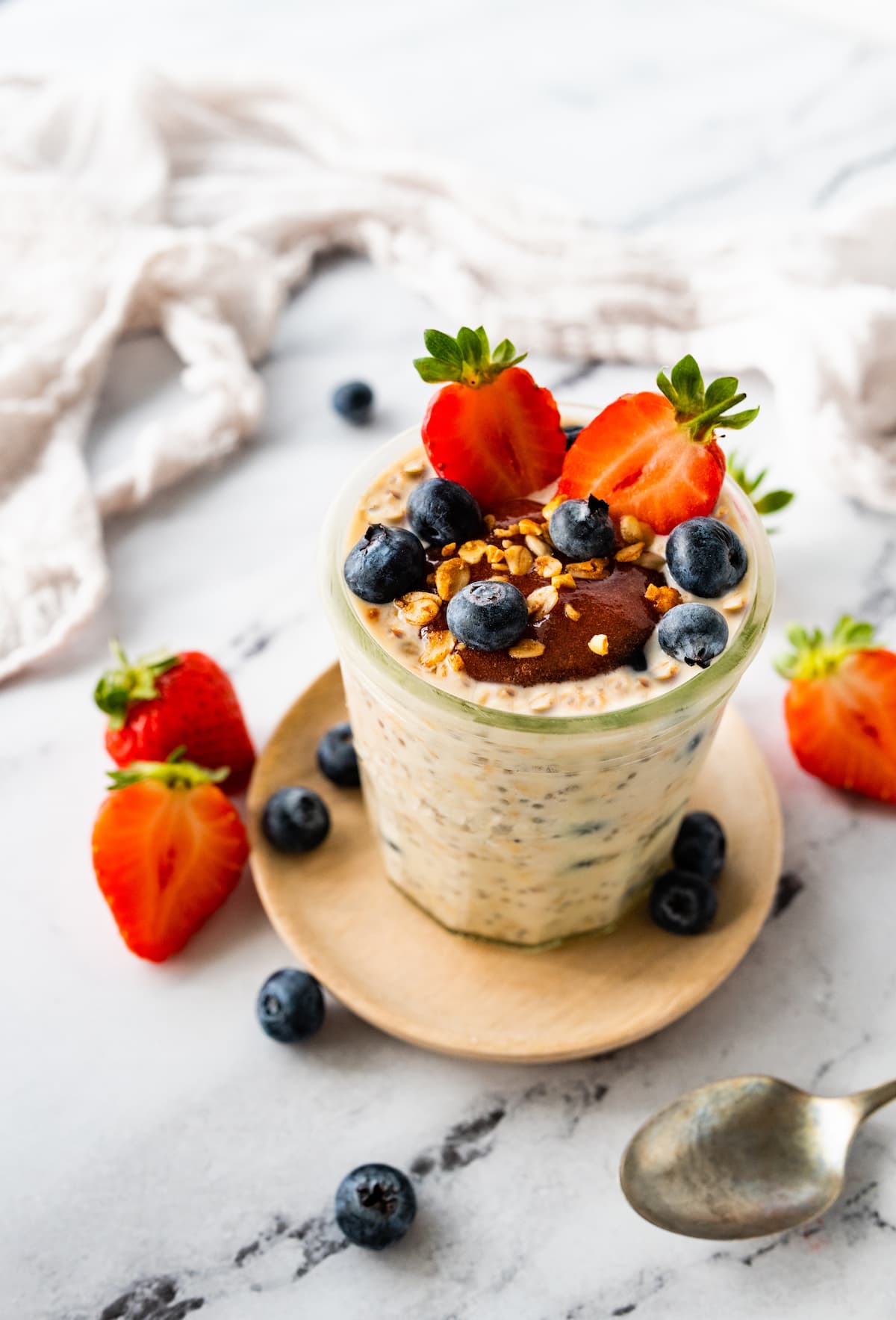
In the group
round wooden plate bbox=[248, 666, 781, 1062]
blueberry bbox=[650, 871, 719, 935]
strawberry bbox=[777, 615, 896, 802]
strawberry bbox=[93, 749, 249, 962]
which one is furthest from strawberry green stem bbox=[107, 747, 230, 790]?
strawberry bbox=[777, 615, 896, 802]

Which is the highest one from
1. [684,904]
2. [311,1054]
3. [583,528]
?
[583,528]

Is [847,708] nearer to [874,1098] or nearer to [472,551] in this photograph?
[874,1098]

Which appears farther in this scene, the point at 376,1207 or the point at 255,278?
the point at 255,278

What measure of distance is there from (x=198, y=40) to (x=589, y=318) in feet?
4.36

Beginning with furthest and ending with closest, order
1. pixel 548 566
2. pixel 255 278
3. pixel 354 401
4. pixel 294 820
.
Answer: 1. pixel 255 278
2. pixel 354 401
3. pixel 294 820
4. pixel 548 566

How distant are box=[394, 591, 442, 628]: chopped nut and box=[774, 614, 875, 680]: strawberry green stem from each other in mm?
674

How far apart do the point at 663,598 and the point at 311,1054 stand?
74cm

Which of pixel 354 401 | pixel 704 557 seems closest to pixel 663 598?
pixel 704 557

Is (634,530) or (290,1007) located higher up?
(634,530)

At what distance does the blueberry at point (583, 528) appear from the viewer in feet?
4.28

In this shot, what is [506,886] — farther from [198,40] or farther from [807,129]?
[198,40]

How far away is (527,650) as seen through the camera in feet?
4.16

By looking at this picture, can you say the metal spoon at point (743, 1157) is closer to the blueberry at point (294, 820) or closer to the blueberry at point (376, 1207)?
the blueberry at point (376, 1207)

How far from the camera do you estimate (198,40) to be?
2.90 meters
